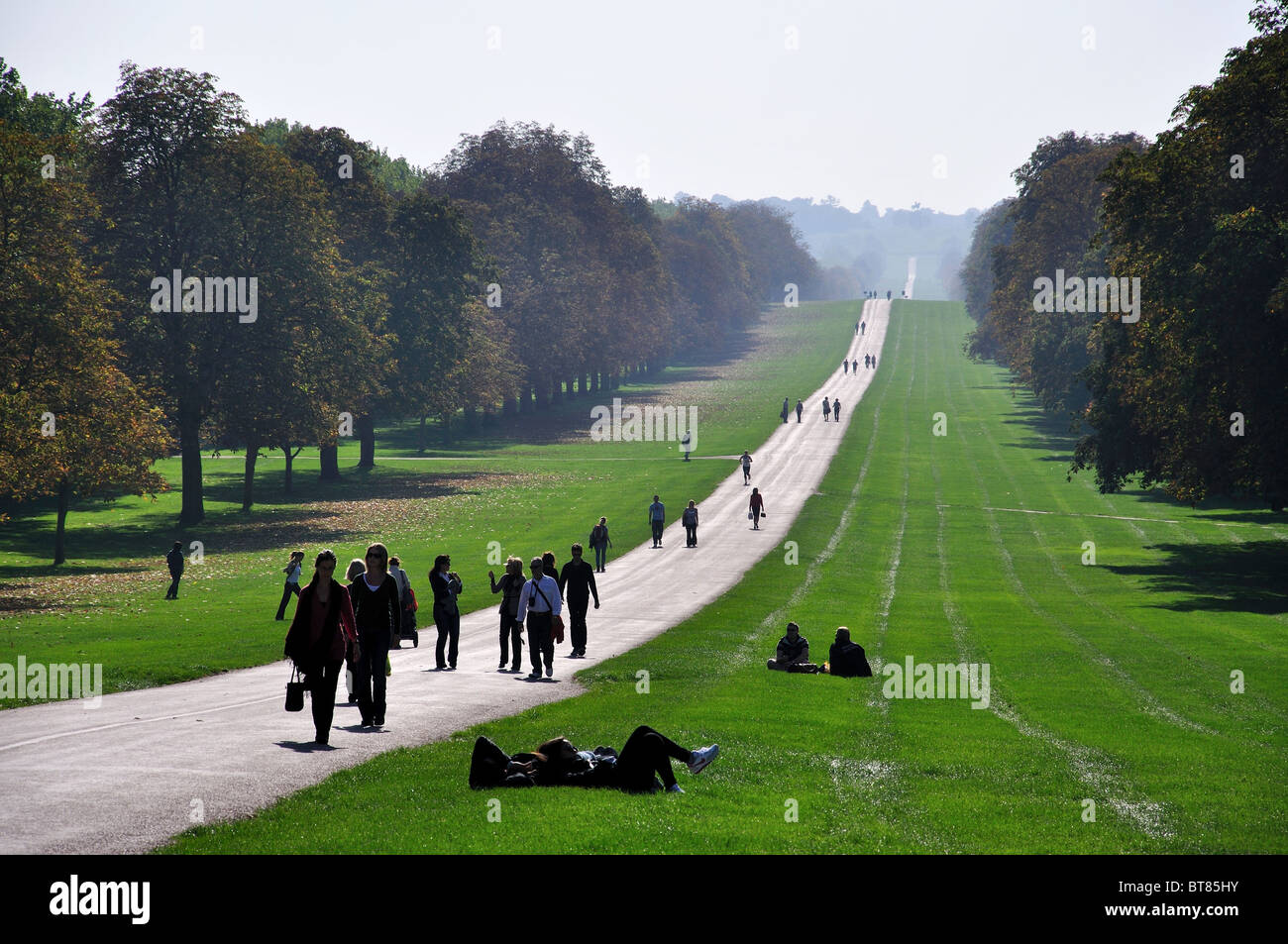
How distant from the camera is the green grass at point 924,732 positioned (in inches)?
423

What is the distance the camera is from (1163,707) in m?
19.6

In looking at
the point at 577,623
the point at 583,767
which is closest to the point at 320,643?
the point at 583,767

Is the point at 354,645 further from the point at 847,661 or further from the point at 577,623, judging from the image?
the point at 847,661

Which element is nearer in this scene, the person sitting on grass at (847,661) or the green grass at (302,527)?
the person sitting on grass at (847,661)

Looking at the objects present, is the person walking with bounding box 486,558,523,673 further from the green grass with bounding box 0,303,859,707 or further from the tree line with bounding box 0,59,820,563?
the tree line with bounding box 0,59,820,563

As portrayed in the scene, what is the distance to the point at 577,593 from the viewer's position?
24656 mm

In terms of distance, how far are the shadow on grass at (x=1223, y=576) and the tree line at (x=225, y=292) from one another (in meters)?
34.5

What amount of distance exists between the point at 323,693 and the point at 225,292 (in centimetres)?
4148

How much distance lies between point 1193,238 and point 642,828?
3352cm

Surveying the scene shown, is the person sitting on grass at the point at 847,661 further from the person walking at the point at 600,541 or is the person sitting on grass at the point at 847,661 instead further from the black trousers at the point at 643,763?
the person walking at the point at 600,541

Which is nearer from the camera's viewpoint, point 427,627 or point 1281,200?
point 427,627

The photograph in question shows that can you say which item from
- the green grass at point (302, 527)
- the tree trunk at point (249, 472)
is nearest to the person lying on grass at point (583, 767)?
the green grass at point (302, 527)

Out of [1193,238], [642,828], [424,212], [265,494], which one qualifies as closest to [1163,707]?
[642,828]
